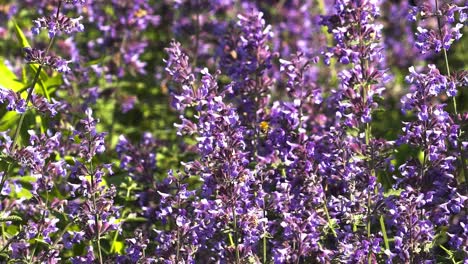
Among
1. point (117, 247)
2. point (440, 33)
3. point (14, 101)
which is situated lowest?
point (117, 247)

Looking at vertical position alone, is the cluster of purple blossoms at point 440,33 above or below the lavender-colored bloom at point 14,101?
above

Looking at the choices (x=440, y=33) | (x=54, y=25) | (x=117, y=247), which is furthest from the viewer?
(x=117, y=247)

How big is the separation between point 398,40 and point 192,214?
591 centimetres

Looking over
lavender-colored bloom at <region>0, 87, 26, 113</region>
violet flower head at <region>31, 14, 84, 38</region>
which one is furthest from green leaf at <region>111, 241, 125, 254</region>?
violet flower head at <region>31, 14, 84, 38</region>

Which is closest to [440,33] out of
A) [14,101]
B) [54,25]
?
[54,25]

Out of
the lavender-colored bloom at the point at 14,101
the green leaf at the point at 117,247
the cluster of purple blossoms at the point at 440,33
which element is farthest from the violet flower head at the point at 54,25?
the cluster of purple blossoms at the point at 440,33

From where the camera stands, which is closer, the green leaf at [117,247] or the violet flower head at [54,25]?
the violet flower head at [54,25]

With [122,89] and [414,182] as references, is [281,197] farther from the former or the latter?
[122,89]

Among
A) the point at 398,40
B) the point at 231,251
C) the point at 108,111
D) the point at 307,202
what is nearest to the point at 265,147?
the point at 307,202

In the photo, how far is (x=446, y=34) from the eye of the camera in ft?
14.1

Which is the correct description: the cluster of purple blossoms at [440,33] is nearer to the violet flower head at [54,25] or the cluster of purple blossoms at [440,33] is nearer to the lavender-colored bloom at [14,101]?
the violet flower head at [54,25]

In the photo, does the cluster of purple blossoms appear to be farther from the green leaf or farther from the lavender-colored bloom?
the green leaf

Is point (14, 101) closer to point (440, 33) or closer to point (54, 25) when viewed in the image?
point (54, 25)

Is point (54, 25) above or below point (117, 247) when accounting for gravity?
above
